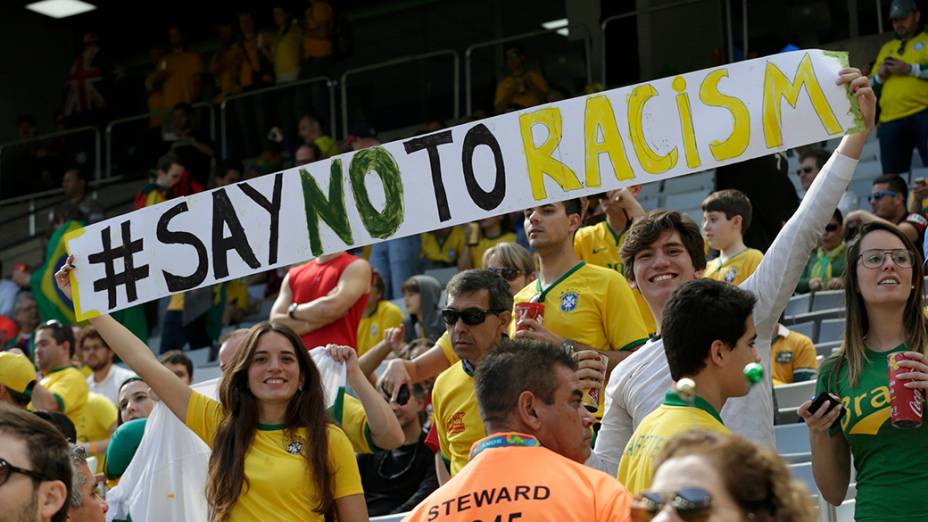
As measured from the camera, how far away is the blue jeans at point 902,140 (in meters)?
9.69

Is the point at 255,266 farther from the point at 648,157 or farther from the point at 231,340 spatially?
the point at 648,157

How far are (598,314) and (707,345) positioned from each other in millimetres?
1455

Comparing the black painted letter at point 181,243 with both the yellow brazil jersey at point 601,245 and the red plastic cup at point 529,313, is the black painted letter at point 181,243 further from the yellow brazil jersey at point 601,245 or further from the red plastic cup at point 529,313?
the yellow brazil jersey at point 601,245

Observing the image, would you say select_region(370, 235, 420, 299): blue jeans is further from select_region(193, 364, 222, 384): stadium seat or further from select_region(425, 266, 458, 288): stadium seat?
select_region(193, 364, 222, 384): stadium seat

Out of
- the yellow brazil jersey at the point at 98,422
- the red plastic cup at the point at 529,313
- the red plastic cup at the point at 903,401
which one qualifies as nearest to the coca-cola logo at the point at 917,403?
the red plastic cup at the point at 903,401

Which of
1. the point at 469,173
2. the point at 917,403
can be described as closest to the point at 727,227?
the point at 469,173

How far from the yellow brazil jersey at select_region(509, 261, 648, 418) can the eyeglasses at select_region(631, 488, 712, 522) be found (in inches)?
101

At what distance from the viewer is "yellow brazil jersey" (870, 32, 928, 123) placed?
9.65 m

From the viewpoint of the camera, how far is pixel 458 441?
462 cm

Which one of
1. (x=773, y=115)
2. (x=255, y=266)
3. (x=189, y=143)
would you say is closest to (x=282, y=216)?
(x=255, y=266)

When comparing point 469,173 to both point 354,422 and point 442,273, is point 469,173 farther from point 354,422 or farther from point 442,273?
point 442,273

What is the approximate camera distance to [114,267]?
4.88 m

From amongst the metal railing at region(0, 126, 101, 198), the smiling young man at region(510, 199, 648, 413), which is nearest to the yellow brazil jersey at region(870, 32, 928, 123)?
the smiling young man at region(510, 199, 648, 413)

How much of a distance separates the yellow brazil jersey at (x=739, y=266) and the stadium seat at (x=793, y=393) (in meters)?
0.51
